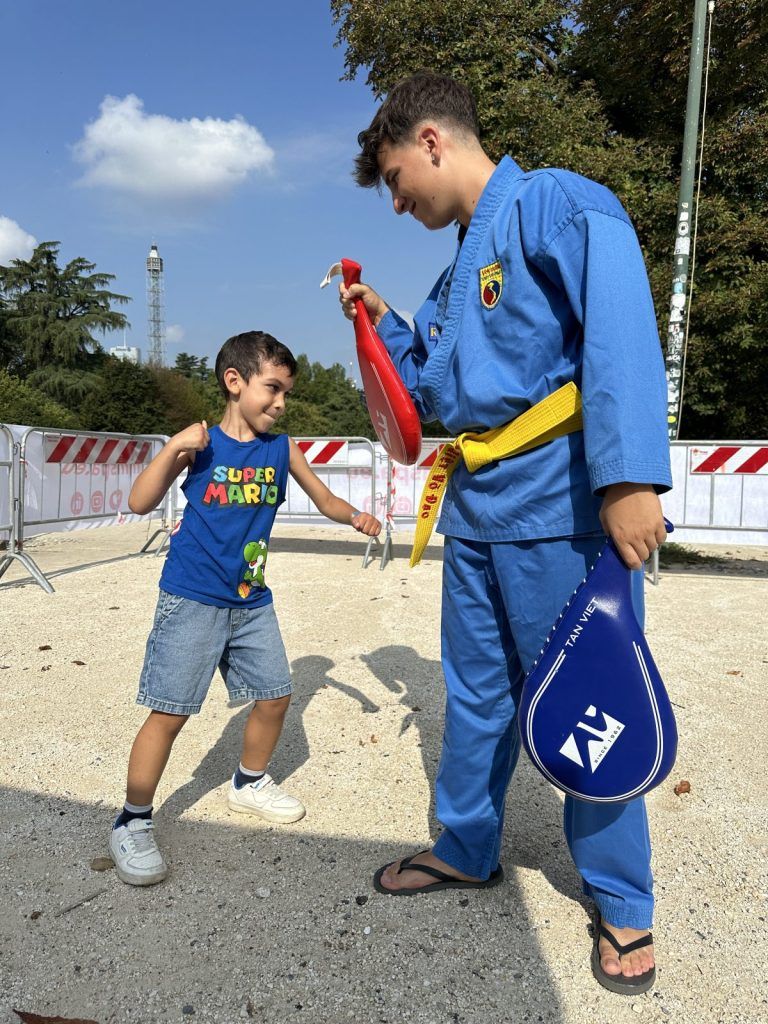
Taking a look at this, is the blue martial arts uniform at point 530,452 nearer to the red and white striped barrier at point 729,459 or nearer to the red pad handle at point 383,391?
the red pad handle at point 383,391

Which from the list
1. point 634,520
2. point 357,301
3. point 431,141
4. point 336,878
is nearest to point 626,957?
point 336,878

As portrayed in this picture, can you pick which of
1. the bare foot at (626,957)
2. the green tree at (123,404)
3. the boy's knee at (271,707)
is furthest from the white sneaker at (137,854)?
the green tree at (123,404)

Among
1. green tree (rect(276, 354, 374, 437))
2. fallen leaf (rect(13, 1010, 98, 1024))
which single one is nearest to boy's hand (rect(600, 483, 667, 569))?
fallen leaf (rect(13, 1010, 98, 1024))

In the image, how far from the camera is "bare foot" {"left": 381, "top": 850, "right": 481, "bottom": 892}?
7.07ft

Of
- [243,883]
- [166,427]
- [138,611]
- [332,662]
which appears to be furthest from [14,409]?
[243,883]

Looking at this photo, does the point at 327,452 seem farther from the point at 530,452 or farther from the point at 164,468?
the point at 530,452

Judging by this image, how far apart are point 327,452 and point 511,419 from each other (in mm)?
7216

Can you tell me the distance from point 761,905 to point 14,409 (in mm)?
27554

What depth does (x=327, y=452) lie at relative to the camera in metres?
8.90

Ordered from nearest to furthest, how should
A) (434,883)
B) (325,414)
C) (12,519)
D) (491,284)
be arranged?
(491,284)
(434,883)
(12,519)
(325,414)

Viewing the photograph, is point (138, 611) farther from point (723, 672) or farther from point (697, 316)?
point (697, 316)

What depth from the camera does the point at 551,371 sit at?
1728mm

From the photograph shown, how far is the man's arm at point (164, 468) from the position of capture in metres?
2.16

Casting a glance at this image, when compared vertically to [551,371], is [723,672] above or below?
below
